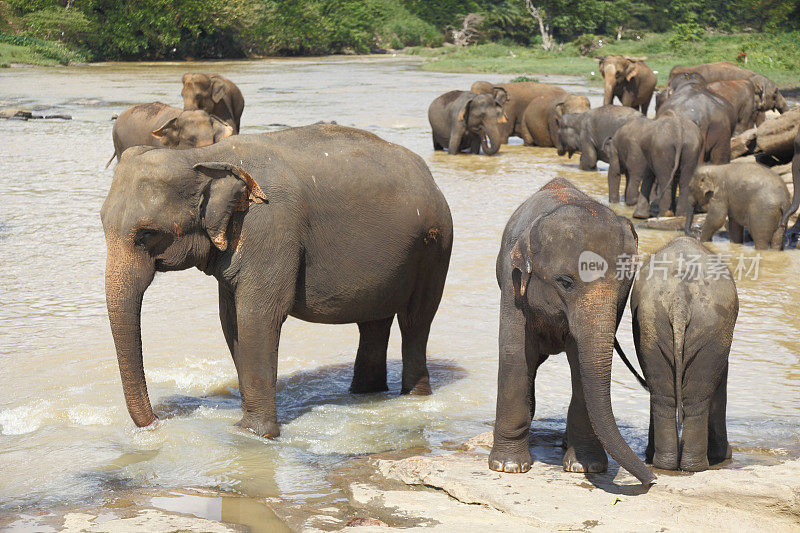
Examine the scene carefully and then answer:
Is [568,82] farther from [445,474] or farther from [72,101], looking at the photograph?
[445,474]

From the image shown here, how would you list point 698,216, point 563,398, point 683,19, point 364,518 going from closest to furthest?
1. point 364,518
2. point 563,398
3. point 698,216
4. point 683,19

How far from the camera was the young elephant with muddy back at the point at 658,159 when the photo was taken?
13.4 m

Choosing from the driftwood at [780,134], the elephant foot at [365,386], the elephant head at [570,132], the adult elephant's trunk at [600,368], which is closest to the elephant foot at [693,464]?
the adult elephant's trunk at [600,368]

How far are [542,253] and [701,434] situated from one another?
4.25 ft

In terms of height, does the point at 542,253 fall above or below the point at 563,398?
above

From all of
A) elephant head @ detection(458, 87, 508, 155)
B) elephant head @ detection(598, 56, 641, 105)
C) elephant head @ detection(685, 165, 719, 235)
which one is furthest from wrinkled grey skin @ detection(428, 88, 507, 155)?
elephant head @ detection(685, 165, 719, 235)

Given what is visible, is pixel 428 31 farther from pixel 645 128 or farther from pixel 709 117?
pixel 645 128

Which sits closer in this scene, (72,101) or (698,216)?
(698,216)

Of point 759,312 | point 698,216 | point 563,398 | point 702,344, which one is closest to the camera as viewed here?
point 702,344

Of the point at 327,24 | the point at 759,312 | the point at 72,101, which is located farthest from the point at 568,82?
the point at 759,312

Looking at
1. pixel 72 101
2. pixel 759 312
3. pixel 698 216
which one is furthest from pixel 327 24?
pixel 759 312

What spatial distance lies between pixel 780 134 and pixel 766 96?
6914 millimetres

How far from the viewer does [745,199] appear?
11375mm

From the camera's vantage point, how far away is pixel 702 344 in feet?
17.1
